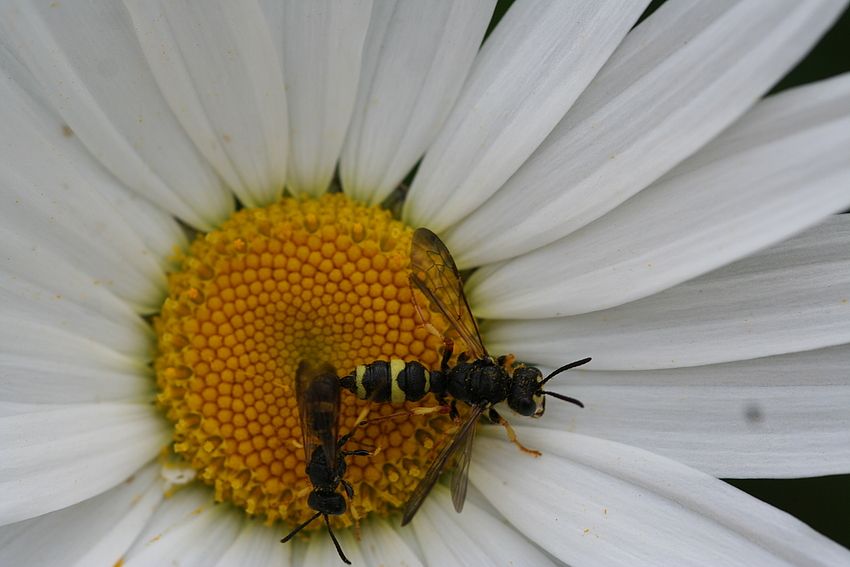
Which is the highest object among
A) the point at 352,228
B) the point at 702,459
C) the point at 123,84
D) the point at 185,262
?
the point at 123,84

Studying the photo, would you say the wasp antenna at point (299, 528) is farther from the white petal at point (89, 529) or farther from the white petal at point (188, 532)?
the white petal at point (89, 529)

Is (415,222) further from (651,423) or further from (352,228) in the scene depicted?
(651,423)

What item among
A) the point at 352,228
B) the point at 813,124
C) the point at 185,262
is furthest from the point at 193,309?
the point at 813,124

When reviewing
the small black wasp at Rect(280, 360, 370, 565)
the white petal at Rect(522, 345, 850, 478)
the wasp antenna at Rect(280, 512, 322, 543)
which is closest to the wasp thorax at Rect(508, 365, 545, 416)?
the white petal at Rect(522, 345, 850, 478)

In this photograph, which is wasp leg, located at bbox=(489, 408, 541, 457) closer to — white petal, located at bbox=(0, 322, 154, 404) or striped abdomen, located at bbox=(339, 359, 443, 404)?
striped abdomen, located at bbox=(339, 359, 443, 404)

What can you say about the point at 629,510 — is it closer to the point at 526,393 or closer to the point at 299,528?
the point at 526,393

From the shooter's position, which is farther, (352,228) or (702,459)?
(352,228)

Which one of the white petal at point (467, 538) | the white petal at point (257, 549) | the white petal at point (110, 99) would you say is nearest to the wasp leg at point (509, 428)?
the white petal at point (467, 538)
